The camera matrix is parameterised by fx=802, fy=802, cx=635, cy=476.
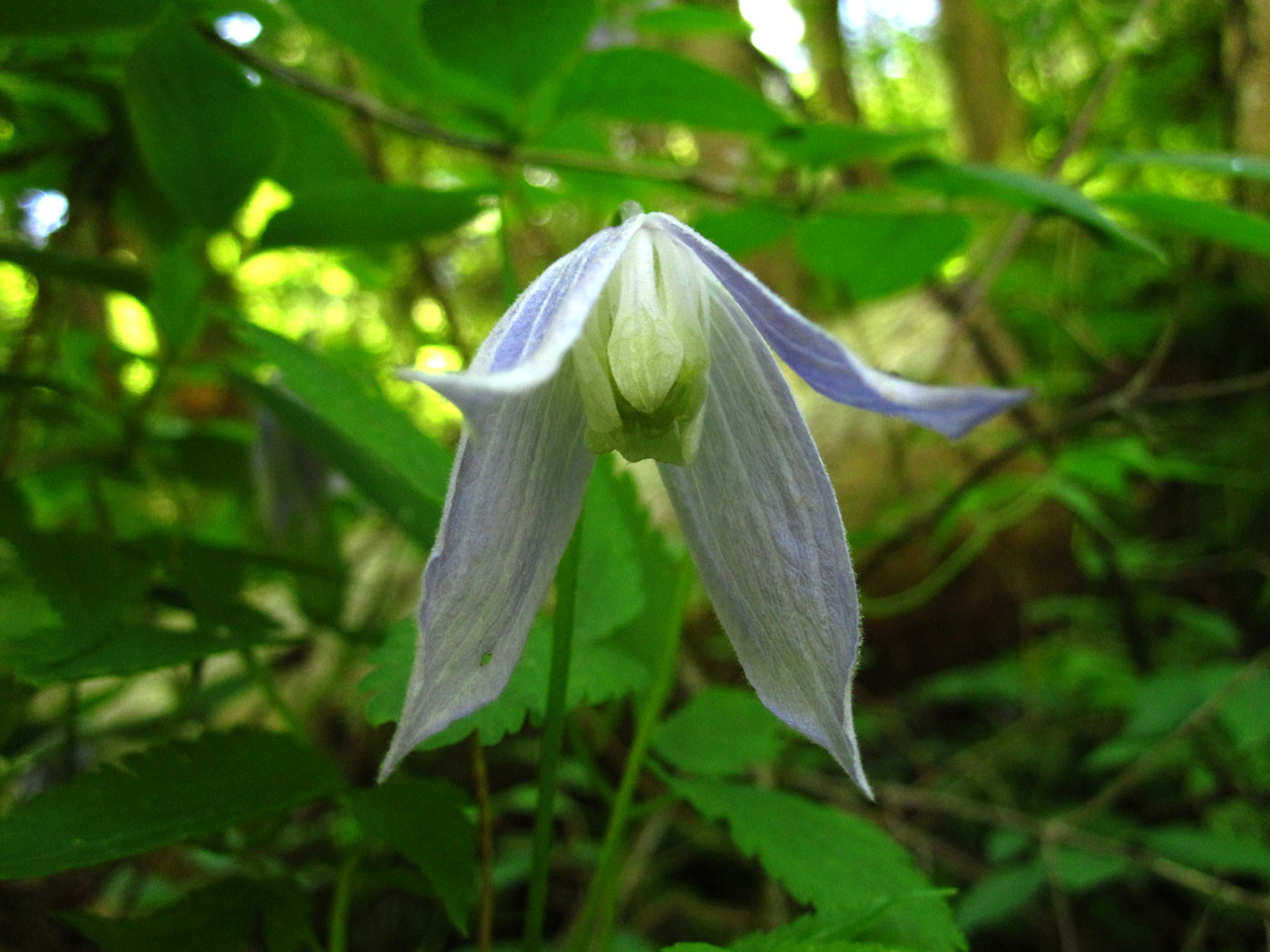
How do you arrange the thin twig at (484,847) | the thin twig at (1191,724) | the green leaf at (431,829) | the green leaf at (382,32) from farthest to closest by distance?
the thin twig at (1191,724) → the green leaf at (382,32) → the thin twig at (484,847) → the green leaf at (431,829)

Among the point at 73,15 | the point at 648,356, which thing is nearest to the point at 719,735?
the point at 648,356

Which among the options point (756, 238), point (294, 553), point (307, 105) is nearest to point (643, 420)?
point (756, 238)

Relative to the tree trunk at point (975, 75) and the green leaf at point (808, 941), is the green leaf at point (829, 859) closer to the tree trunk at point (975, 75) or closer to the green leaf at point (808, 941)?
the green leaf at point (808, 941)

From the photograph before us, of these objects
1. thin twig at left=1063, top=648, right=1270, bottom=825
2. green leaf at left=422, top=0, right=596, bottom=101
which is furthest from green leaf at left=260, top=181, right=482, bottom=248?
thin twig at left=1063, top=648, right=1270, bottom=825

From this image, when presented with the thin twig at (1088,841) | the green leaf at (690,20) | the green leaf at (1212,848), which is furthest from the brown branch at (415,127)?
the green leaf at (1212,848)

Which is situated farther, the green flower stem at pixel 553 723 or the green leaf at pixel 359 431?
the green leaf at pixel 359 431

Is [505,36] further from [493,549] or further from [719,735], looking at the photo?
[719,735]

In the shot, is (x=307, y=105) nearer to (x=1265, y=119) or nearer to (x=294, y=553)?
(x=294, y=553)

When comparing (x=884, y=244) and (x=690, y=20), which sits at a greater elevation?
(x=690, y=20)
